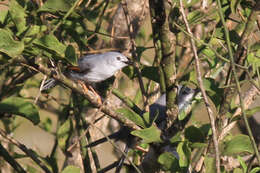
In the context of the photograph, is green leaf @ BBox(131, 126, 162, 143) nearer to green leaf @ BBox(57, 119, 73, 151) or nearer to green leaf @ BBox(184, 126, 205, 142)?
green leaf @ BBox(184, 126, 205, 142)

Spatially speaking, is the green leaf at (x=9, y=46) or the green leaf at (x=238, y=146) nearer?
the green leaf at (x=9, y=46)

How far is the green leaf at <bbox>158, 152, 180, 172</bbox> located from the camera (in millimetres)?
2164

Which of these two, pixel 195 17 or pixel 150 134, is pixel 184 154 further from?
pixel 195 17

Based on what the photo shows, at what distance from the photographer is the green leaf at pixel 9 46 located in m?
1.80

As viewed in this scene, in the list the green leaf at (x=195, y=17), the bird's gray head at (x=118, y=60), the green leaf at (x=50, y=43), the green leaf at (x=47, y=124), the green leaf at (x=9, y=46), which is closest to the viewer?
the green leaf at (x=9, y=46)

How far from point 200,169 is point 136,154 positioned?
764mm

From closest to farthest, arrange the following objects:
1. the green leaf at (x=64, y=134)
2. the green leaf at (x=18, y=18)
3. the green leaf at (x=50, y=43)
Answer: the green leaf at (x=50, y=43), the green leaf at (x=18, y=18), the green leaf at (x=64, y=134)

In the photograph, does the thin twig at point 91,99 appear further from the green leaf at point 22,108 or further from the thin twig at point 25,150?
the thin twig at point 25,150

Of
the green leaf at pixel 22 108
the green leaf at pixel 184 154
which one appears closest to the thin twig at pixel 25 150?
the green leaf at pixel 22 108

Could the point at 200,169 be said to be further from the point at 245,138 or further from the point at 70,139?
the point at 70,139

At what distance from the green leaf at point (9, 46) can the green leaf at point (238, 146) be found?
3.55ft

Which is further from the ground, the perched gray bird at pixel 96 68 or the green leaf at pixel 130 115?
the green leaf at pixel 130 115

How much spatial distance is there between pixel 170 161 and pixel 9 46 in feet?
3.10

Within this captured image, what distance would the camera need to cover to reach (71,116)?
3795mm
